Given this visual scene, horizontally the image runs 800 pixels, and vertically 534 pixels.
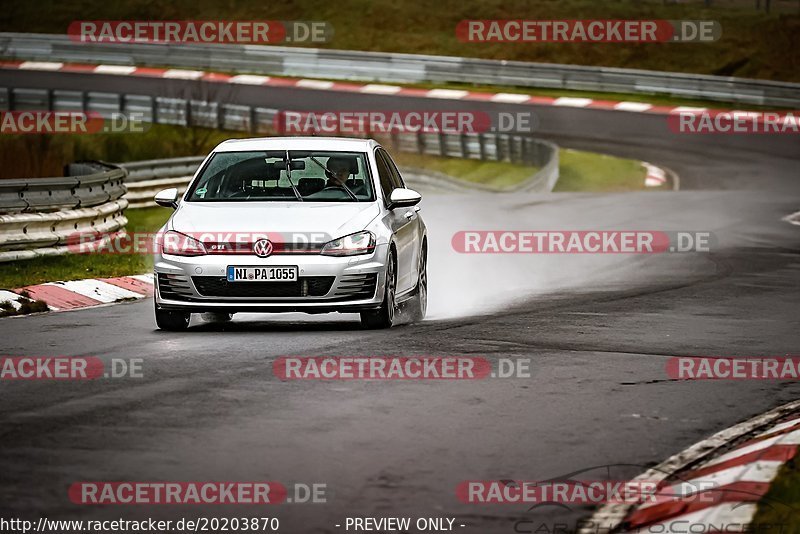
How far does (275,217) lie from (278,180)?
36.5 inches

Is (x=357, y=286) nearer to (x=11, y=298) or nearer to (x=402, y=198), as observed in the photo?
(x=402, y=198)

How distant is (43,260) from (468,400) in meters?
8.38

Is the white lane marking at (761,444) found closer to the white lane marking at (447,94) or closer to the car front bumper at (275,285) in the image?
the car front bumper at (275,285)

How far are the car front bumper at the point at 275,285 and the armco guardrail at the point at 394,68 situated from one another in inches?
1169

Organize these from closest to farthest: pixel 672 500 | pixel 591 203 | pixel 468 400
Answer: pixel 672 500, pixel 468 400, pixel 591 203

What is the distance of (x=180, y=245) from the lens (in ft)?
38.1

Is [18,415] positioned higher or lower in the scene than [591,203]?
higher

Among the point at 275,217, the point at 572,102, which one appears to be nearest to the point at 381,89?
the point at 572,102

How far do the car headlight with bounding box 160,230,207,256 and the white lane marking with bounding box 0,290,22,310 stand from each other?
2.33 m

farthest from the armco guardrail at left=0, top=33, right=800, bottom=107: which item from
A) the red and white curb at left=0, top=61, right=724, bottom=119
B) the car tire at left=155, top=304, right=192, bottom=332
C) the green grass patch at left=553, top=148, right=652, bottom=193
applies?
the car tire at left=155, top=304, right=192, bottom=332

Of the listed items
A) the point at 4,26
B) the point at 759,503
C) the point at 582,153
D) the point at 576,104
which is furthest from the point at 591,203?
the point at 4,26

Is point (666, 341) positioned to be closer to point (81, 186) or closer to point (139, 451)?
point (139, 451)

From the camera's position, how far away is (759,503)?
21.6 ft

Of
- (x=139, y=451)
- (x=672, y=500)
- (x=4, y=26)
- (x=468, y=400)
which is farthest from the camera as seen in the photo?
(x=4, y=26)
